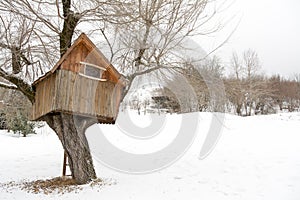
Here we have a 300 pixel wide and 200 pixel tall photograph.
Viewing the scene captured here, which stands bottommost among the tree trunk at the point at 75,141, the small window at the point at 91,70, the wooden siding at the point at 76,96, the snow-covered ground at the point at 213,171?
the snow-covered ground at the point at 213,171

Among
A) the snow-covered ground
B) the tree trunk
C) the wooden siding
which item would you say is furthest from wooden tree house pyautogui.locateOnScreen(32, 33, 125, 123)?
the snow-covered ground

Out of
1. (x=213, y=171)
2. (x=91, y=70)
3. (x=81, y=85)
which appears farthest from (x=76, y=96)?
(x=213, y=171)

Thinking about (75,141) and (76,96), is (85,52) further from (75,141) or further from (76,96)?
(75,141)

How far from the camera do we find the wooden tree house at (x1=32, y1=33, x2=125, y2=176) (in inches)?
268

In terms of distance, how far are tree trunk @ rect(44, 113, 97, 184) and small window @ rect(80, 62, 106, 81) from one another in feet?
4.20

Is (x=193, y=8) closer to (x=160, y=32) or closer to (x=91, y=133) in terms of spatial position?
(x=160, y=32)

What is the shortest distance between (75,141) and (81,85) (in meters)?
1.79

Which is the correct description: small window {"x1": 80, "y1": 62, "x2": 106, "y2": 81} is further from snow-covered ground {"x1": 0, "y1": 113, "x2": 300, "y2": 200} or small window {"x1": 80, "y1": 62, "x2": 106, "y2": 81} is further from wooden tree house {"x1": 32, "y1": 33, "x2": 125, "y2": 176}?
snow-covered ground {"x1": 0, "y1": 113, "x2": 300, "y2": 200}

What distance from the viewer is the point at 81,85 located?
7070 mm

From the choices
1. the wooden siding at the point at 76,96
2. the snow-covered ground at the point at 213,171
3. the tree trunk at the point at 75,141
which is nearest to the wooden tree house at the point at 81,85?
the wooden siding at the point at 76,96

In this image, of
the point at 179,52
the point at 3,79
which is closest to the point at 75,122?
the point at 3,79

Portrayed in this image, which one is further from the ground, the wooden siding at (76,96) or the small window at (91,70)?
the small window at (91,70)

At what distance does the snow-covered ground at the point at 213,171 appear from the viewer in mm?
7062

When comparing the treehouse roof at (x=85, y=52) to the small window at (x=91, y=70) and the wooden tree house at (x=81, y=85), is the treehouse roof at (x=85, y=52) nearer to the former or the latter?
the wooden tree house at (x=81, y=85)
